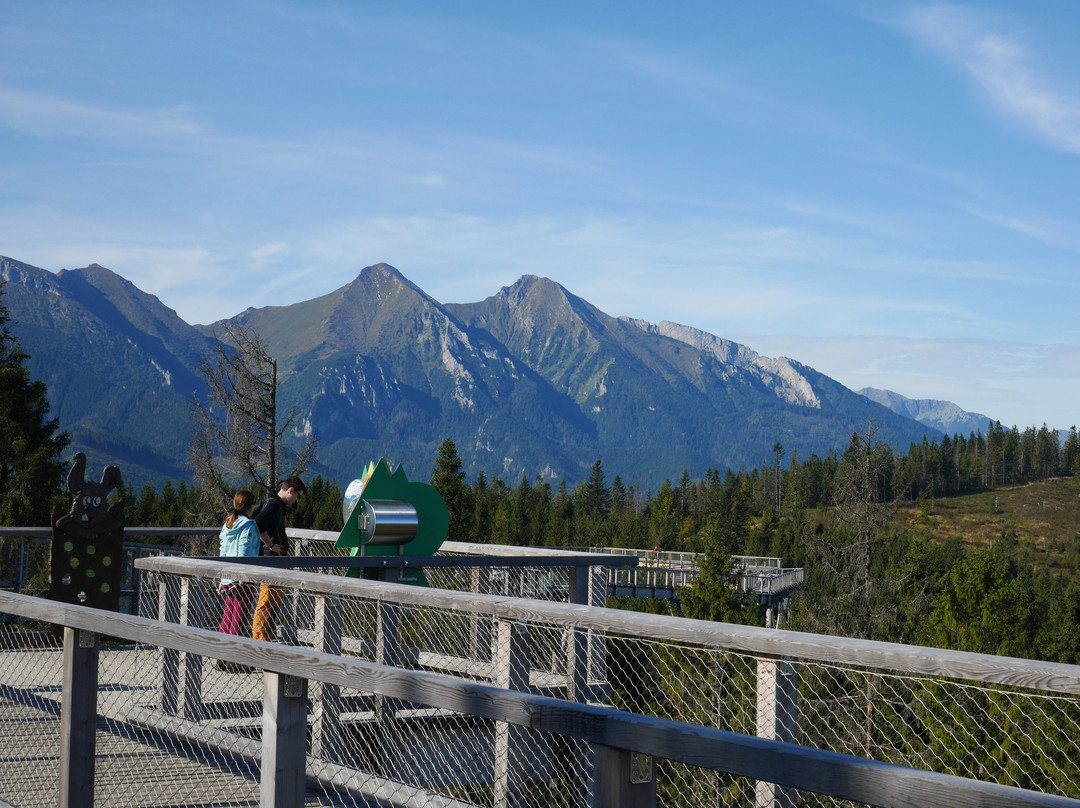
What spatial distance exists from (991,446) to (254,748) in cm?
18817

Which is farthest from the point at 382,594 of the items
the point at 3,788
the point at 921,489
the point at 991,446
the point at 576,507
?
the point at 991,446

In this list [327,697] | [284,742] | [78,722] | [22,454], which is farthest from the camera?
[22,454]

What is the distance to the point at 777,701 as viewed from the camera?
3979 mm

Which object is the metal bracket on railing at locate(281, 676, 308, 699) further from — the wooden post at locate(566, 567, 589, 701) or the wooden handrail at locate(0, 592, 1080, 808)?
the wooden post at locate(566, 567, 589, 701)

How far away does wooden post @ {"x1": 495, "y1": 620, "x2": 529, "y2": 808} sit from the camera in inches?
213

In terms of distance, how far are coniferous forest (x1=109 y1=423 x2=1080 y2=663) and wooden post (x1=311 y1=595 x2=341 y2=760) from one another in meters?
37.3

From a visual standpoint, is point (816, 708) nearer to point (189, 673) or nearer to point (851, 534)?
point (189, 673)

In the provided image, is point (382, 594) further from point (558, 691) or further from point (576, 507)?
point (576, 507)

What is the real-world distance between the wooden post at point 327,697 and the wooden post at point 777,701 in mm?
2794

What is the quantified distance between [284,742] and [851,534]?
2012 inches

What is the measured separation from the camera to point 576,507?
456 ft

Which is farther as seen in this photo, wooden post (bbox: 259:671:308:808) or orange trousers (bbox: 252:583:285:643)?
orange trousers (bbox: 252:583:285:643)

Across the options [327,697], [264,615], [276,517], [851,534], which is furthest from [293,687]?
[851,534]

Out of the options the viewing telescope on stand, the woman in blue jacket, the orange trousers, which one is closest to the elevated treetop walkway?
the woman in blue jacket
